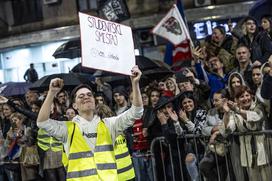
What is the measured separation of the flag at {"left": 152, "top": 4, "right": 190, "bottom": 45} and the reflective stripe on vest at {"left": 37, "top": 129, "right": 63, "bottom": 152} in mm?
3801

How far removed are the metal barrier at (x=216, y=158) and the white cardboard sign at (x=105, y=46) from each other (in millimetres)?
1887

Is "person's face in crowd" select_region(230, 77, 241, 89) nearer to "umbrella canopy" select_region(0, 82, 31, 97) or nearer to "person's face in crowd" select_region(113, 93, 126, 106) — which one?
"person's face in crowd" select_region(113, 93, 126, 106)

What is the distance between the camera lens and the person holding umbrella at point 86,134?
18.7 ft

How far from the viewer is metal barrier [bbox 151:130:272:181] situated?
22.5ft

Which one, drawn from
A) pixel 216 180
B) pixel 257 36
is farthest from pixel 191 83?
pixel 216 180

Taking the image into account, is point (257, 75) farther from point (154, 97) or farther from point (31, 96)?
point (31, 96)

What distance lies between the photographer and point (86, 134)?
580cm

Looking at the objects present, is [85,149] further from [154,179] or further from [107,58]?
[154,179]

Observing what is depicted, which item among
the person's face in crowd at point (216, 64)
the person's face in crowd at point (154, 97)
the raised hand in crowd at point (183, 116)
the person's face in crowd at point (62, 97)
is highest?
the person's face in crowd at point (216, 64)

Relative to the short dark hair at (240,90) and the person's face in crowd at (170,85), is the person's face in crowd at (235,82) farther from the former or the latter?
the person's face in crowd at (170,85)

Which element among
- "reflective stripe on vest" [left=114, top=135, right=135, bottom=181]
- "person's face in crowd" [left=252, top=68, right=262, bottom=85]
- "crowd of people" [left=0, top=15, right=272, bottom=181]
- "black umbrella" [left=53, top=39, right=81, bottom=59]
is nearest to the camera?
"crowd of people" [left=0, top=15, right=272, bottom=181]

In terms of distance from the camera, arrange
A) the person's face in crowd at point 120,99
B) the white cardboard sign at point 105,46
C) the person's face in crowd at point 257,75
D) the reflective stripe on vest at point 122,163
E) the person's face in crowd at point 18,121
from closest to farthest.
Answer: the white cardboard sign at point 105,46
the reflective stripe on vest at point 122,163
the person's face in crowd at point 257,75
the person's face in crowd at point 120,99
the person's face in crowd at point 18,121

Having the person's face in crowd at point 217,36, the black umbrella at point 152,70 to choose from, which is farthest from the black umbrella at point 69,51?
the person's face in crowd at point 217,36

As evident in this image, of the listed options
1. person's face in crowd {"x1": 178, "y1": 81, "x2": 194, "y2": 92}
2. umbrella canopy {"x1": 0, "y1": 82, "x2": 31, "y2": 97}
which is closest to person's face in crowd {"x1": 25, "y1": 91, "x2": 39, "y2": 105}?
umbrella canopy {"x1": 0, "y1": 82, "x2": 31, "y2": 97}
